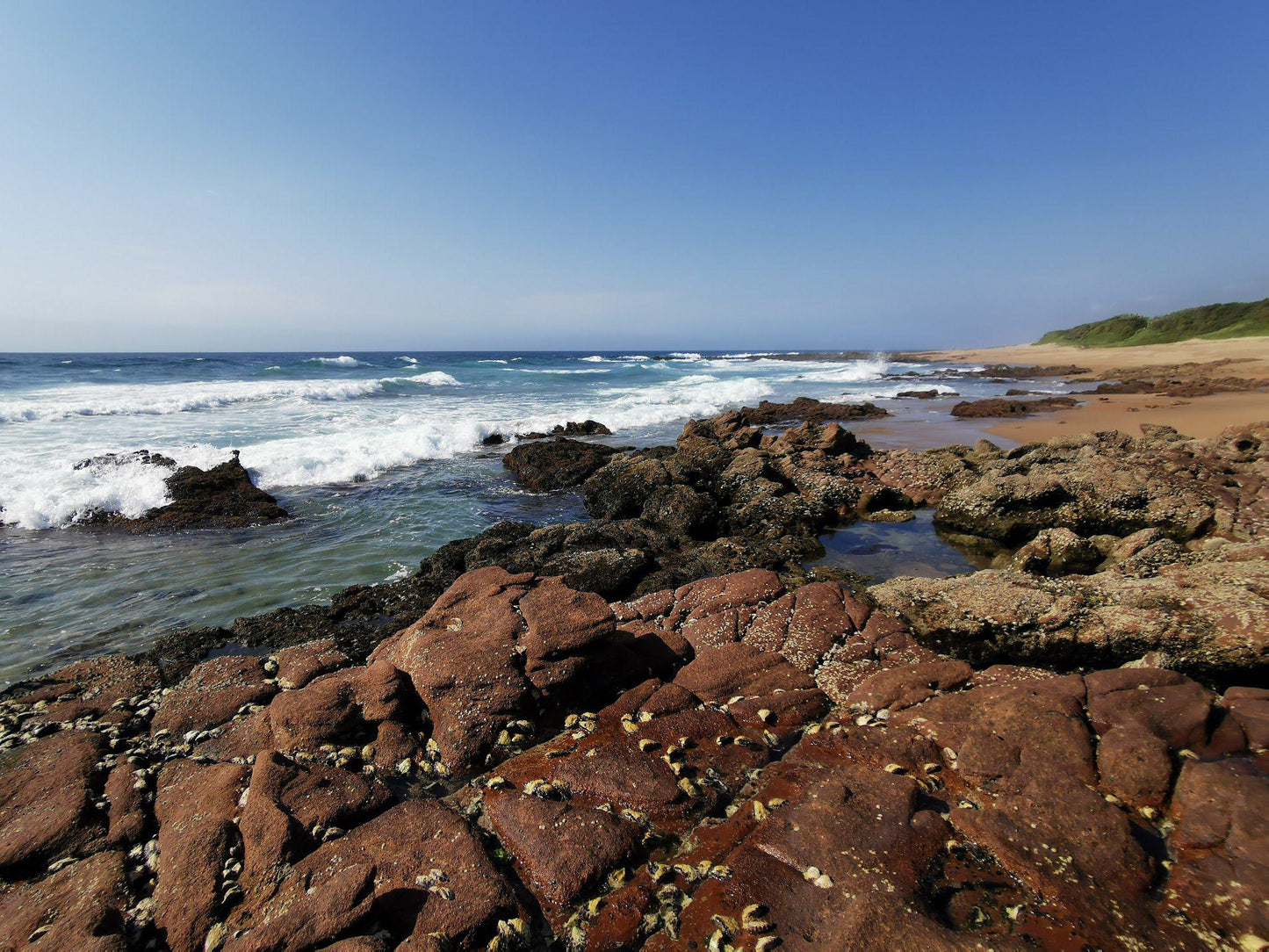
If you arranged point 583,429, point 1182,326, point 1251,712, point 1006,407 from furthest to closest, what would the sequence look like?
point 1182,326
point 1006,407
point 583,429
point 1251,712

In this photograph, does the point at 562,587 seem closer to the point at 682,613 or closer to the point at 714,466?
the point at 682,613

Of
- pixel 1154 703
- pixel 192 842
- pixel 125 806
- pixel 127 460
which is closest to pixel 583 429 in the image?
pixel 127 460

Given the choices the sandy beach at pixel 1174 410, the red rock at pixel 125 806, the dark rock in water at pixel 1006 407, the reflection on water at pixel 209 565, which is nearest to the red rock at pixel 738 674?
the red rock at pixel 125 806

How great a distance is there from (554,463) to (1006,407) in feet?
71.2

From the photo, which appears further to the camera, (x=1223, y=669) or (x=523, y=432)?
(x=523, y=432)

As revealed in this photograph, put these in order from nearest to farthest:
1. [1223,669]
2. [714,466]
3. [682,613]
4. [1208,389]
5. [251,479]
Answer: [1223,669]
[682,613]
[714,466]
[251,479]
[1208,389]

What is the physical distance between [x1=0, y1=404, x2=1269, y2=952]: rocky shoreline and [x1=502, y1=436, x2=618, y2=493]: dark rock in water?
679 centimetres

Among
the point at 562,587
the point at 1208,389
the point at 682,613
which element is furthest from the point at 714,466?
the point at 1208,389

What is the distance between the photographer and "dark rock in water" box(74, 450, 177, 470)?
1223 cm

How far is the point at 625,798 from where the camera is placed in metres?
3.77

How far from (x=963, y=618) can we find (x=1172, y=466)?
269 inches

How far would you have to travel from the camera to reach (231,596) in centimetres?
778

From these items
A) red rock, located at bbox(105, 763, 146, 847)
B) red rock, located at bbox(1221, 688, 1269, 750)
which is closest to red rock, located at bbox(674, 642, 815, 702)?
red rock, located at bbox(1221, 688, 1269, 750)

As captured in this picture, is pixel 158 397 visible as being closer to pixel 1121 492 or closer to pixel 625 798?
pixel 625 798
